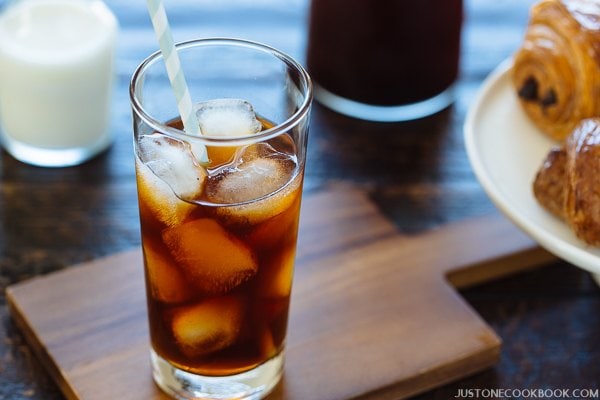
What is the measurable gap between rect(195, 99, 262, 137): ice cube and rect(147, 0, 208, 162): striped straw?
3cm

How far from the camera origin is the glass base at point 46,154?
4.58 ft

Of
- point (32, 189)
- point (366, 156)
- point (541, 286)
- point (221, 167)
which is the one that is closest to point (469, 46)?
point (366, 156)

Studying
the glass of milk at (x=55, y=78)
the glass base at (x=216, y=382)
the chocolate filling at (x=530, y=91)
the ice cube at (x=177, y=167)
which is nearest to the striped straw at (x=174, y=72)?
the ice cube at (x=177, y=167)

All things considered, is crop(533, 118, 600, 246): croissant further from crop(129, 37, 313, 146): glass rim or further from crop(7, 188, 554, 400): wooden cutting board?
crop(129, 37, 313, 146): glass rim

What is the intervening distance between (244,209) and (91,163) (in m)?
0.61

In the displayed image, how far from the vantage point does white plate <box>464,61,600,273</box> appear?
1097 millimetres

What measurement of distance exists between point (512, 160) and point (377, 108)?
289 mm

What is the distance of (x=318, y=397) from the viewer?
1033mm

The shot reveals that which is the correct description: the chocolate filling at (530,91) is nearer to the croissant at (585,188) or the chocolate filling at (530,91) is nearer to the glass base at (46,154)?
the croissant at (585,188)

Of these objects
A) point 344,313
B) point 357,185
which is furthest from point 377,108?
point 344,313

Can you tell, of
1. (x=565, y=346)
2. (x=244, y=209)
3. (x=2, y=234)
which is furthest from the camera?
(x=2, y=234)

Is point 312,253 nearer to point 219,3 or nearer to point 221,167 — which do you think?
point 221,167

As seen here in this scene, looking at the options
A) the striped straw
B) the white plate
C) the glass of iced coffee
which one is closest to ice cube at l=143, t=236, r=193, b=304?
the glass of iced coffee

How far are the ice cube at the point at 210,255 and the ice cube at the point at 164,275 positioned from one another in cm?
1
